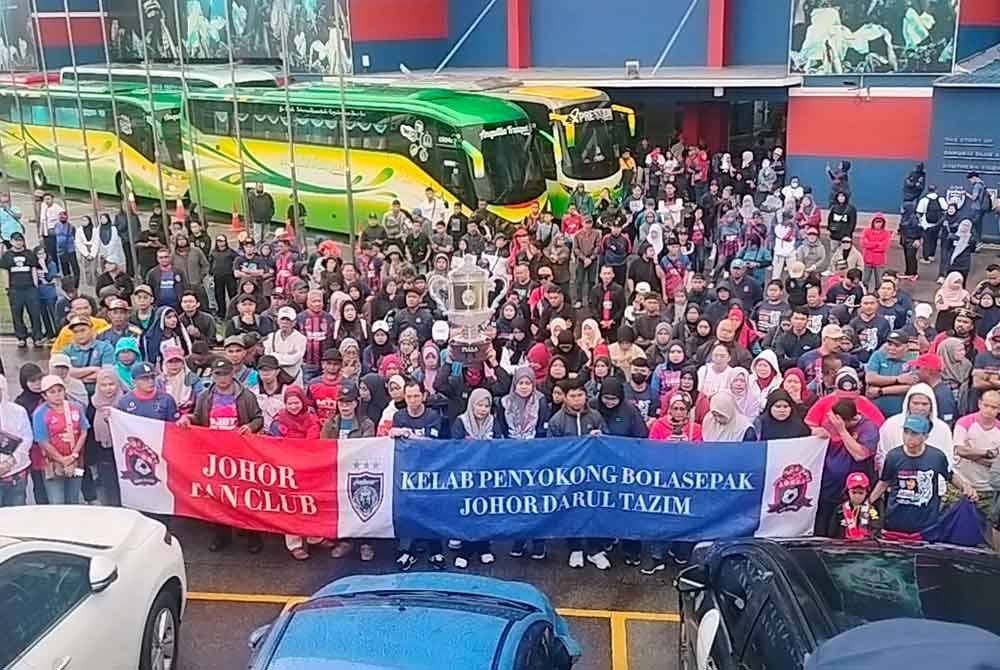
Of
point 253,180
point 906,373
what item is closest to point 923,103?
point 253,180

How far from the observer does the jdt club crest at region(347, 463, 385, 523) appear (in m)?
8.38

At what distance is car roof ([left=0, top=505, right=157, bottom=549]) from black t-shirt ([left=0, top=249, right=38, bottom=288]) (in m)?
8.39

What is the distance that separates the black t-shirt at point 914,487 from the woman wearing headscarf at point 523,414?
268 centimetres

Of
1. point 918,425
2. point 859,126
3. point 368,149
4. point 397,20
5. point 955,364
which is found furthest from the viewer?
point 397,20

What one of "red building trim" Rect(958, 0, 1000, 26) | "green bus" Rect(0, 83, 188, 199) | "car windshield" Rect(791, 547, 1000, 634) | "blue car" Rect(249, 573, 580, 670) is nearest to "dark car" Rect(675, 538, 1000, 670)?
"car windshield" Rect(791, 547, 1000, 634)


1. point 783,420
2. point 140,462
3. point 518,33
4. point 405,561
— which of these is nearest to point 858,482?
point 783,420

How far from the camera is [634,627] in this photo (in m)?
7.61

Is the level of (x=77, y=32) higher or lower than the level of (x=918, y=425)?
higher

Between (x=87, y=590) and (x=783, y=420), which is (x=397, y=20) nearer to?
(x=783, y=420)

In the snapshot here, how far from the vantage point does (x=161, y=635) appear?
265 inches

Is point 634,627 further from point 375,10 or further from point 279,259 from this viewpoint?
point 375,10

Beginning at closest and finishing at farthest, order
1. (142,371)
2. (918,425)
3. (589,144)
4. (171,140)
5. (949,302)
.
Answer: (918,425) < (142,371) < (949,302) < (589,144) < (171,140)

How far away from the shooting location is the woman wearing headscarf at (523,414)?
872 centimetres

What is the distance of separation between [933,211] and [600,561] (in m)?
12.7
